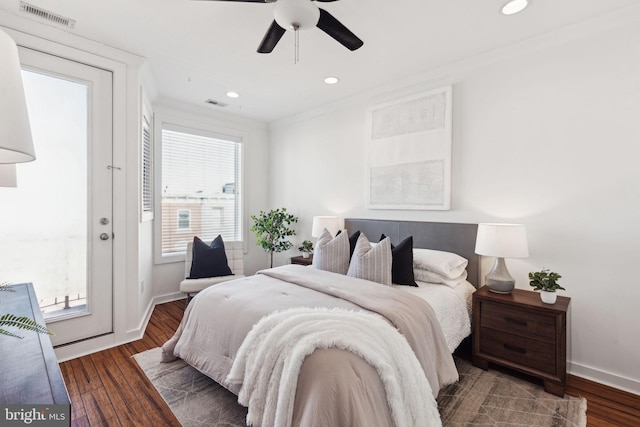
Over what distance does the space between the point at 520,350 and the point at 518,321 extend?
21 cm

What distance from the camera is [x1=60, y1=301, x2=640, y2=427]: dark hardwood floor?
185cm

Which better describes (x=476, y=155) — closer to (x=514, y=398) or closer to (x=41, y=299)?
(x=514, y=398)

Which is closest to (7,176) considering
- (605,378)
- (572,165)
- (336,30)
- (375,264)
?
(336,30)

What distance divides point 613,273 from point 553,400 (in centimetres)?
103

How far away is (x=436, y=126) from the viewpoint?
3051 millimetres

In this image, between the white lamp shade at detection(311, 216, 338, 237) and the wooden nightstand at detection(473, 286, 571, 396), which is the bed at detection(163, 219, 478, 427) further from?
the white lamp shade at detection(311, 216, 338, 237)

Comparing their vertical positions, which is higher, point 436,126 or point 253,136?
point 253,136

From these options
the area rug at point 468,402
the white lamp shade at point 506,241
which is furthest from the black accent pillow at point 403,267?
the area rug at point 468,402

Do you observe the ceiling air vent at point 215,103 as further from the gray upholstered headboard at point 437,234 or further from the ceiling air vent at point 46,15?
the gray upholstered headboard at point 437,234

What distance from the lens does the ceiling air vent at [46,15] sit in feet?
7.02

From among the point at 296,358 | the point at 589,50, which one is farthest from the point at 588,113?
the point at 296,358

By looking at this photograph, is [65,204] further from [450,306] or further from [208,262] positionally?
[450,306]

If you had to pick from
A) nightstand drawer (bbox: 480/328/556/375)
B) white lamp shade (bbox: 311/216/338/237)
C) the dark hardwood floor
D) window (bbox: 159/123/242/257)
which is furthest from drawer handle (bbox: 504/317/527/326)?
window (bbox: 159/123/242/257)

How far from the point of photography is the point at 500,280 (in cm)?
242
